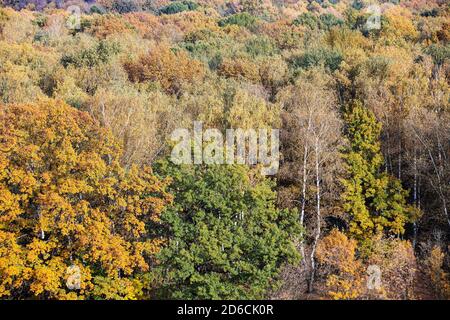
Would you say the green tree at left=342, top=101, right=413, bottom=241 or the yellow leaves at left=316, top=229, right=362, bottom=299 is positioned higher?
the green tree at left=342, top=101, right=413, bottom=241

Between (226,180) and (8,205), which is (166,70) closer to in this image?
(226,180)

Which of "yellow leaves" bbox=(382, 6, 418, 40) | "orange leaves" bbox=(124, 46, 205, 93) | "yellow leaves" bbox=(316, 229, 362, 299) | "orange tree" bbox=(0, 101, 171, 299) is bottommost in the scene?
"yellow leaves" bbox=(316, 229, 362, 299)

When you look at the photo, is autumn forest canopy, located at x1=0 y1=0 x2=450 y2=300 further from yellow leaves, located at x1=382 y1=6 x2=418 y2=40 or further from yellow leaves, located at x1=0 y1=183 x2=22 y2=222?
yellow leaves, located at x1=382 y1=6 x2=418 y2=40

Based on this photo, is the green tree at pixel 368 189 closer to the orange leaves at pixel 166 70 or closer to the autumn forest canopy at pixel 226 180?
the autumn forest canopy at pixel 226 180

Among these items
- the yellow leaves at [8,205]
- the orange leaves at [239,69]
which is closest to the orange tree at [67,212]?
the yellow leaves at [8,205]

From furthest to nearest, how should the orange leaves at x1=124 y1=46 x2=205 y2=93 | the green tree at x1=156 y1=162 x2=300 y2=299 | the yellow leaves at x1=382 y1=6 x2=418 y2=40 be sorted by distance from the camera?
the yellow leaves at x1=382 y1=6 x2=418 y2=40, the orange leaves at x1=124 y1=46 x2=205 y2=93, the green tree at x1=156 y1=162 x2=300 y2=299

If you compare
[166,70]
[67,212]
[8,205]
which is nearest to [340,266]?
[67,212]

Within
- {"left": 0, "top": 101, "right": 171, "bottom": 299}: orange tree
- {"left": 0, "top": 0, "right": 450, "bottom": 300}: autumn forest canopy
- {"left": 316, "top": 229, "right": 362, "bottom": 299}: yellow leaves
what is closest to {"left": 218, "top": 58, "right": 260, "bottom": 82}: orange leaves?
{"left": 0, "top": 0, "right": 450, "bottom": 300}: autumn forest canopy
